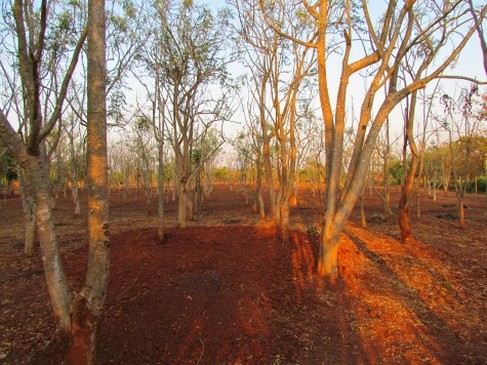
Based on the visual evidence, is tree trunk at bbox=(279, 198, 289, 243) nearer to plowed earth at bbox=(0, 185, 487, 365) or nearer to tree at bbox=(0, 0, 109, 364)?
plowed earth at bbox=(0, 185, 487, 365)

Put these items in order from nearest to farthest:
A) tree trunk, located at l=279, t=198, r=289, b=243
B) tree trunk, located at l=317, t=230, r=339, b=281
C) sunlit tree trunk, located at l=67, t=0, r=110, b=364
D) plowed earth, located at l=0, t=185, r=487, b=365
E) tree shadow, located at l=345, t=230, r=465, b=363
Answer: sunlit tree trunk, located at l=67, t=0, r=110, b=364, plowed earth, located at l=0, t=185, r=487, b=365, tree shadow, located at l=345, t=230, r=465, b=363, tree trunk, located at l=317, t=230, r=339, b=281, tree trunk, located at l=279, t=198, r=289, b=243

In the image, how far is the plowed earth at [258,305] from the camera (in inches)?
136

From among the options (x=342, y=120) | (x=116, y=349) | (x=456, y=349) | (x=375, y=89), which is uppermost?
(x=375, y=89)

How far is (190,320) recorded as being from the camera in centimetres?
379

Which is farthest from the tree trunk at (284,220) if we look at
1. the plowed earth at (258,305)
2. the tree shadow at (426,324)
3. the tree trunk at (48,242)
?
the tree trunk at (48,242)

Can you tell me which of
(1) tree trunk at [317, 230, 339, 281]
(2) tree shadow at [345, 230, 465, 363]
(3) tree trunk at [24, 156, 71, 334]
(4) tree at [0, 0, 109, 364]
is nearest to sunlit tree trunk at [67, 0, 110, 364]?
(4) tree at [0, 0, 109, 364]

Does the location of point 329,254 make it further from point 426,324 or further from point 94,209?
point 94,209

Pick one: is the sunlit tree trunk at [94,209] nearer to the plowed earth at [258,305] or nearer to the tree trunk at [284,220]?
the plowed earth at [258,305]

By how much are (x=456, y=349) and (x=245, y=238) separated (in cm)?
478

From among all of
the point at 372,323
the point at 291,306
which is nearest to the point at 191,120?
the point at 291,306

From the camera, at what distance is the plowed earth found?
346 cm

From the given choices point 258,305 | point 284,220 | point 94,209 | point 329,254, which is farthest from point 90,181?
point 284,220

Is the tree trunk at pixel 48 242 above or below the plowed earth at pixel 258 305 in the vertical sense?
above

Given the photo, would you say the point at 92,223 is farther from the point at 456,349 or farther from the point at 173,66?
the point at 173,66
